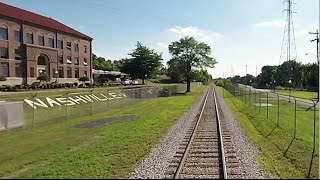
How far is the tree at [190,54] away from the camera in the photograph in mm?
72438

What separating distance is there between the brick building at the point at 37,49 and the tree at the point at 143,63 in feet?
39.2

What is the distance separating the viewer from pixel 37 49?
72250mm

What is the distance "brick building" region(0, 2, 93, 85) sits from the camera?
2596 inches

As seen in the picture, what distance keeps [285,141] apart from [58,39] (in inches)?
2996

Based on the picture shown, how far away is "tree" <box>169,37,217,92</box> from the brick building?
26.5m

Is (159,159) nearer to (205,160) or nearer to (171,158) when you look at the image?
(171,158)

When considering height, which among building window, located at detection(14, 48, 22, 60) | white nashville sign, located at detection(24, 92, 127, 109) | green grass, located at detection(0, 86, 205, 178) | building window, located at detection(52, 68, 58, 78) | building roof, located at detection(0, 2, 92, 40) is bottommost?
green grass, located at detection(0, 86, 205, 178)

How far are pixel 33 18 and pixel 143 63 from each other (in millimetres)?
30432

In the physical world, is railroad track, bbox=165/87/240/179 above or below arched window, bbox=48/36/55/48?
below

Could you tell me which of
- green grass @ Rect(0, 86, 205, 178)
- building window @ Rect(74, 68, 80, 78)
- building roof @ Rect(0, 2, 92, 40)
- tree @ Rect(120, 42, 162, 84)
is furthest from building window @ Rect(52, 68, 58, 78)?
green grass @ Rect(0, 86, 205, 178)

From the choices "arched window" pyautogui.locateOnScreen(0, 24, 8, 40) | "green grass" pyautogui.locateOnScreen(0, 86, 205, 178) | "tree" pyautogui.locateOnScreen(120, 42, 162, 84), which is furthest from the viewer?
"tree" pyautogui.locateOnScreen(120, 42, 162, 84)

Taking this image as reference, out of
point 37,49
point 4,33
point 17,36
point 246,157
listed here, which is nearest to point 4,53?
point 4,33

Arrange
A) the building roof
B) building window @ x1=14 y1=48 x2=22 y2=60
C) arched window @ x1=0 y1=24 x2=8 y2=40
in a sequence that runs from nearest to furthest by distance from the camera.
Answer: arched window @ x1=0 y1=24 x2=8 y2=40 → building window @ x1=14 y1=48 x2=22 y2=60 → the building roof

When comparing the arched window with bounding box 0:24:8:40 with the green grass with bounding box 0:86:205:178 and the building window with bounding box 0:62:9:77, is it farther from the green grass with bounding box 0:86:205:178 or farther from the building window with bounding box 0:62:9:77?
the green grass with bounding box 0:86:205:178
